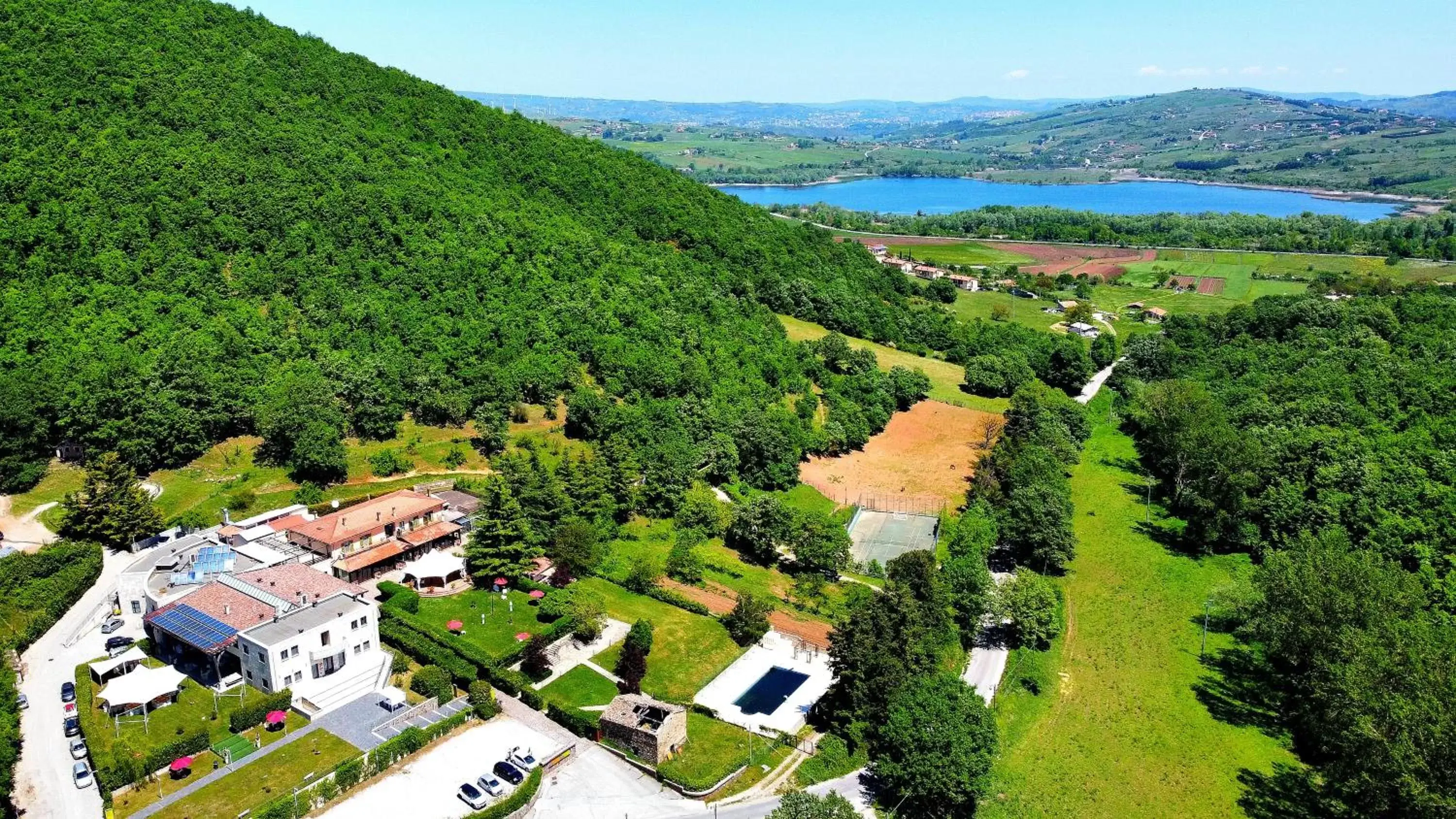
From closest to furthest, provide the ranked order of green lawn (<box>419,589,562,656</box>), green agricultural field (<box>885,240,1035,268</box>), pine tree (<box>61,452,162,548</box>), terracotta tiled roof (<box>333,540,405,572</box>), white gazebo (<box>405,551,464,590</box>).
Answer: green lawn (<box>419,589,562,656</box>), terracotta tiled roof (<box>333,540,405,572</box>), white gazebo (<box>405,551,464,590</box>), pine tree (<box>61,452,162,548</box>), green agricultural field (<box>885,240,1035,268</box>)

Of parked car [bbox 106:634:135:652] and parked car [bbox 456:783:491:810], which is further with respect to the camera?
parked car [bbox 106:634:135:652]

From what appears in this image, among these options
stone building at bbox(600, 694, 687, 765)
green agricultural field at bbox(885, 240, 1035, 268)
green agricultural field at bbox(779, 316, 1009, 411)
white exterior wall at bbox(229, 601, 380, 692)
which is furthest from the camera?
green agricultural field at bbox(885, 240, 1035, 268)

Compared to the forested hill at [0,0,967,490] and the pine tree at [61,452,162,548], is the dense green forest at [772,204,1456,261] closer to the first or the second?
the forested hill at [0,0,967,490]

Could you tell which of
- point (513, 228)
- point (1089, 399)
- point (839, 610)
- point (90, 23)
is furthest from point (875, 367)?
point (90, 23)

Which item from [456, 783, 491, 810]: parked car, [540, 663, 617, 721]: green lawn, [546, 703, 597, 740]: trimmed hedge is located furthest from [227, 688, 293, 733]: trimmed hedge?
[546, 703, 597, 740]: trimmed hedge

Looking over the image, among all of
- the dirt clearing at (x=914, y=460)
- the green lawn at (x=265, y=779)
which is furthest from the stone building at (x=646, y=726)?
the dirt clearing at (x=914, y=460)

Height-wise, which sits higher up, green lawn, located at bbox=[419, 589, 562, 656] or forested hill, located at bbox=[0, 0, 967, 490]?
forested hill, located at bbox=[0, 0, 967, 490]

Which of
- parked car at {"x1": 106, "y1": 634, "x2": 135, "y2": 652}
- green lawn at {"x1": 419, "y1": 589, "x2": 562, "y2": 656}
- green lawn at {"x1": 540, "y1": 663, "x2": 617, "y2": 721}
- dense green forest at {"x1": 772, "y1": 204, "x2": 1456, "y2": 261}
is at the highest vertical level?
dense green forest at {"x1": 772, "y1": 204, "x2": 1456, "y2": 261}

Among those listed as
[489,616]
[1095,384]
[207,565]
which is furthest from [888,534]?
[1095,384]
